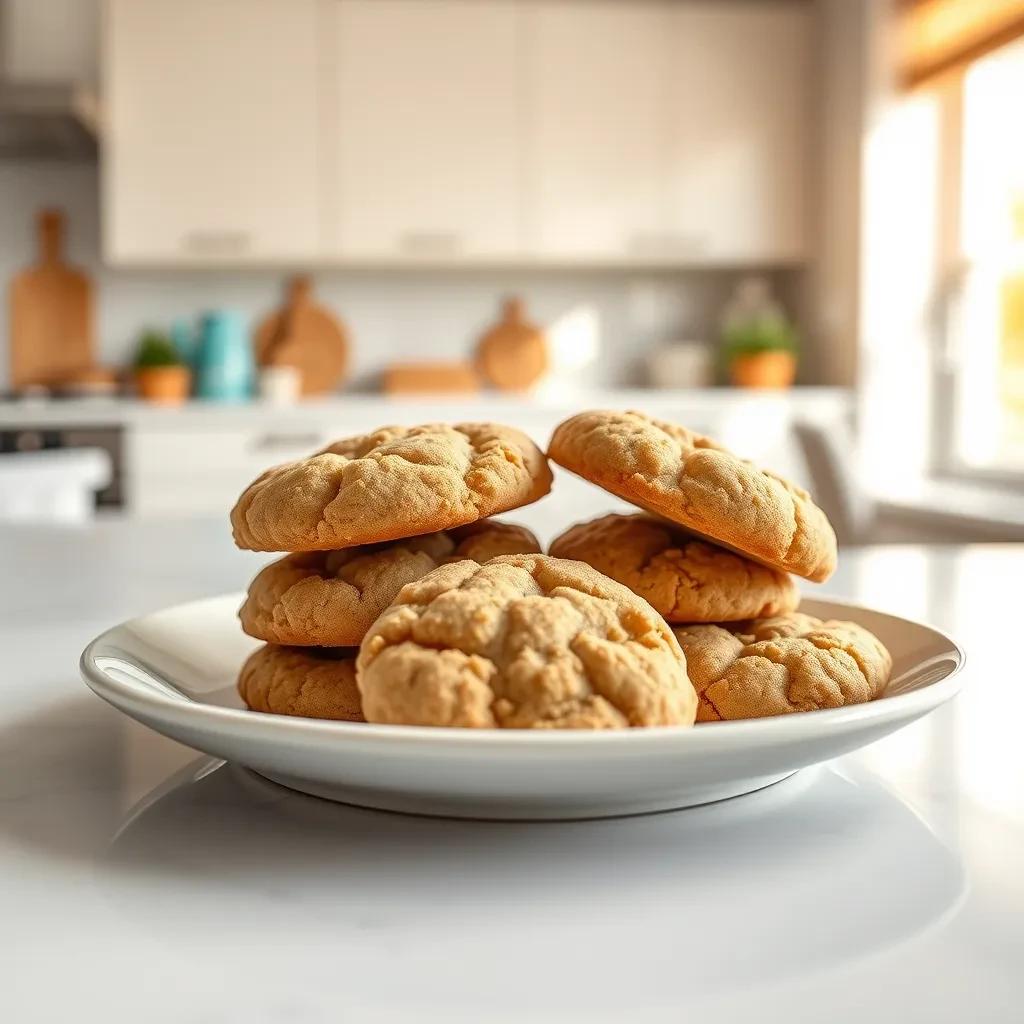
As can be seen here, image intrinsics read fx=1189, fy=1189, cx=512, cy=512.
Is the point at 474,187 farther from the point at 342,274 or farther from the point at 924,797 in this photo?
the point at 924,797

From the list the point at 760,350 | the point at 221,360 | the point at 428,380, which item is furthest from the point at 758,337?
the point at 221,360

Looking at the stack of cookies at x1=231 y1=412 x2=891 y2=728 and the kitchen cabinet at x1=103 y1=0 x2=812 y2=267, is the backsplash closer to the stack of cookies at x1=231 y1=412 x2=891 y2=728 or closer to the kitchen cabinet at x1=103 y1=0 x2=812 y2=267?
the kitchen cabinet at x1=103 y1=0 x2=812 y2=267

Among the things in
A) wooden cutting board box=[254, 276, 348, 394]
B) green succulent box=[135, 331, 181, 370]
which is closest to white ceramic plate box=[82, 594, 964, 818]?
green succulent box=[135, 331, 181, 370]

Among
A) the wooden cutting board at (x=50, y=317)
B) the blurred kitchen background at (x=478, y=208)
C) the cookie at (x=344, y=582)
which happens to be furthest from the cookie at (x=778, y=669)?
the wooden cutting board at (x=50, y=317)

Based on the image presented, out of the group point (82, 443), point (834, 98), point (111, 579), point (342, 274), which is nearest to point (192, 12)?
point (342, 274)

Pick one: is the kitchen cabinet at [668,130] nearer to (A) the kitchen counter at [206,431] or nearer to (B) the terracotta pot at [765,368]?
(B) the terracotta pot at [765,368]
